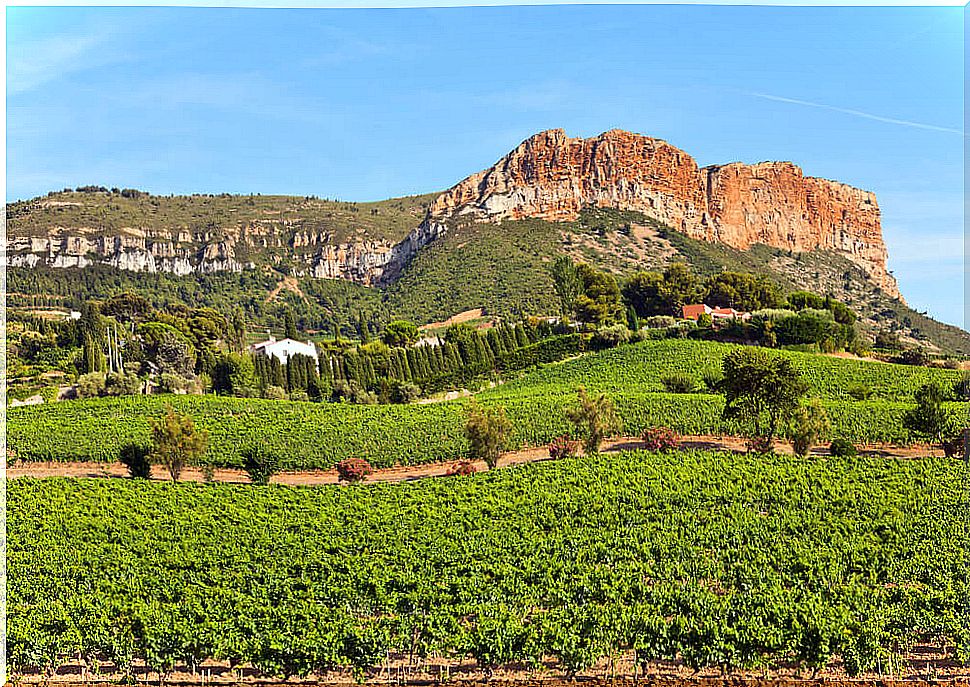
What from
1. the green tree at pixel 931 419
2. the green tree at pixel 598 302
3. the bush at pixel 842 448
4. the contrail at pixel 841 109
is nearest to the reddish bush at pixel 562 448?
the bush at pixel 842 448

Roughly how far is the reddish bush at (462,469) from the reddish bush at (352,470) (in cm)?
93

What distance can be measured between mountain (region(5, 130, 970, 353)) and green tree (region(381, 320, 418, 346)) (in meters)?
1.60

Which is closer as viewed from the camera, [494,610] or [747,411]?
[494,610]

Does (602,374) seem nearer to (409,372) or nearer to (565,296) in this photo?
(409,372)

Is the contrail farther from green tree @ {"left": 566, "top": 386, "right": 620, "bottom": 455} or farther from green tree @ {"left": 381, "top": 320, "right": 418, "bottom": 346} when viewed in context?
green tree @ {"left": 381, "top": 320, "right": 418, "bottom": 346}

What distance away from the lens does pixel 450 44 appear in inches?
307

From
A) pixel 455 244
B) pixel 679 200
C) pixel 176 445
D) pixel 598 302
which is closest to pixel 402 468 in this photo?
pixel 176 445

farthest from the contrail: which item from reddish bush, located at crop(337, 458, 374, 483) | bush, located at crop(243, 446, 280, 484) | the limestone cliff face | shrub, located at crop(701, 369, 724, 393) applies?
the limestone cliff face

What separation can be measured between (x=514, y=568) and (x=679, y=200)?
19033mm

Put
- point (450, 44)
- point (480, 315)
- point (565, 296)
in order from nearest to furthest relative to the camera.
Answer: point (450, 44) → point (565, 296) → point (480, 315)

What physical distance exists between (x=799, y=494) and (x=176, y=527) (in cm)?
623

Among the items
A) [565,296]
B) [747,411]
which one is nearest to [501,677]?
[747,411]

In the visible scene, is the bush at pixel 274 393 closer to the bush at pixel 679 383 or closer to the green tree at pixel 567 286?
the bush at pixel 679 383

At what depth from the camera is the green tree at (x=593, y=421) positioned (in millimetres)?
9180
